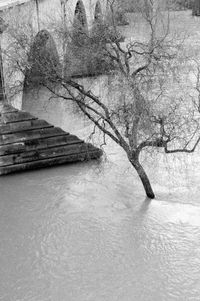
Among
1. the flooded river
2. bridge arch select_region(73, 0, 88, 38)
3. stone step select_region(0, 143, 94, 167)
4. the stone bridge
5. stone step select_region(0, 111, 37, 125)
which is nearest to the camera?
the flooded river

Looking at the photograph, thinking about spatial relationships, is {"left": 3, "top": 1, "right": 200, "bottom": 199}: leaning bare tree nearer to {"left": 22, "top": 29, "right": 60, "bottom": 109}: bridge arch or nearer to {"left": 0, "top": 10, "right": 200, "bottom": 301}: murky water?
{"left": 22, "top": 29, "right": 60, "bottom": 109}: bridge arch

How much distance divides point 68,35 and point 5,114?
2642 mm

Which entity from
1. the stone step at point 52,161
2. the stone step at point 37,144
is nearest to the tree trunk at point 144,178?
the stone step at point 52,161

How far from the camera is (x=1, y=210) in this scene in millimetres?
10344

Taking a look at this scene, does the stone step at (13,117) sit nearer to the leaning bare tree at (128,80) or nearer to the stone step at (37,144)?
the stone step at (37,144)

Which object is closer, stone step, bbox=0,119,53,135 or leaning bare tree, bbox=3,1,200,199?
leaning bare tree, bbox=3,1,200,199

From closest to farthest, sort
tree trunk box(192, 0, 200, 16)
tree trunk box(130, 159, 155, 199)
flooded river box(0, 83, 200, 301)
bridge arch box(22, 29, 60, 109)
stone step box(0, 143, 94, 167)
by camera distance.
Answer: flooded river box(0, 83, 200, 301) → tree trunk box(130, 159, 155, 199) → bridge arch box(22, 29, 60, 109) → stone step box(0, 143, 94, 167) → tree trunk box(192, 0, 200, 16)

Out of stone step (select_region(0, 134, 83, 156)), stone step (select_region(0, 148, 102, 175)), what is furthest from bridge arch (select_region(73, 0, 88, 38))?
stone step (select_region(0, 148, 102, 175))

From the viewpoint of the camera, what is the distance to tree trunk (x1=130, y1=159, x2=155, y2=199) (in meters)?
10.1

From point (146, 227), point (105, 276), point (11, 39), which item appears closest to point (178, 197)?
point (146, 227)

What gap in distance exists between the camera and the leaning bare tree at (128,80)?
32.3 feet

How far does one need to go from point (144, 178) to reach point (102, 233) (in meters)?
1.73

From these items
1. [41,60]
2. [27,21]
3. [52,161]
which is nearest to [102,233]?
[52,161]

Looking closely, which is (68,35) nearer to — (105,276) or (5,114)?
(5,114)
